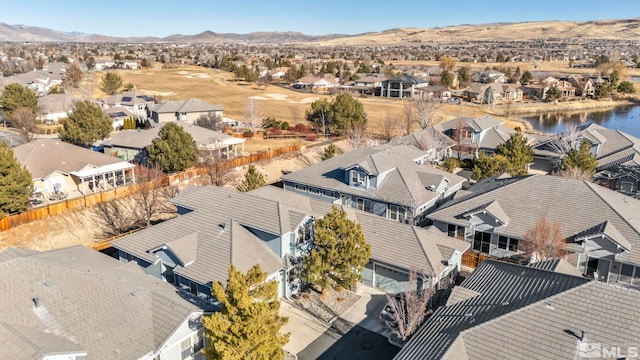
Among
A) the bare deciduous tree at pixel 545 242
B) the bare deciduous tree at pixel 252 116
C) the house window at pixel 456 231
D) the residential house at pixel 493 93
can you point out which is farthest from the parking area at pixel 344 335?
the residential house at pixel 493 93

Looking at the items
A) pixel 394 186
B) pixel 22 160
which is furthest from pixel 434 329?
pixel 22 160

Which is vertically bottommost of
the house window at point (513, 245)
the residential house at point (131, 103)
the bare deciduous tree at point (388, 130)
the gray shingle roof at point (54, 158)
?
the house window at point (513, 245)

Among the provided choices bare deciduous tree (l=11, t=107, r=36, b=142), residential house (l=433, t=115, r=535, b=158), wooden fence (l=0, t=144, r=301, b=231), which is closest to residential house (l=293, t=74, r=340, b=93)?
residential house (l=433, t=115, r=535, b=158)

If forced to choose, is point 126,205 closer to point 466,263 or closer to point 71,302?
point 71,302

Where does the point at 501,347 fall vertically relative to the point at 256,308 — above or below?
below

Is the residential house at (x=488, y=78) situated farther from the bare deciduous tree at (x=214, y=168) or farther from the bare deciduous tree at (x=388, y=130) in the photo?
the bare deciduous tree at (x=214, y=168)

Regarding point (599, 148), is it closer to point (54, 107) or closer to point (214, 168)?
point (214, 168)
